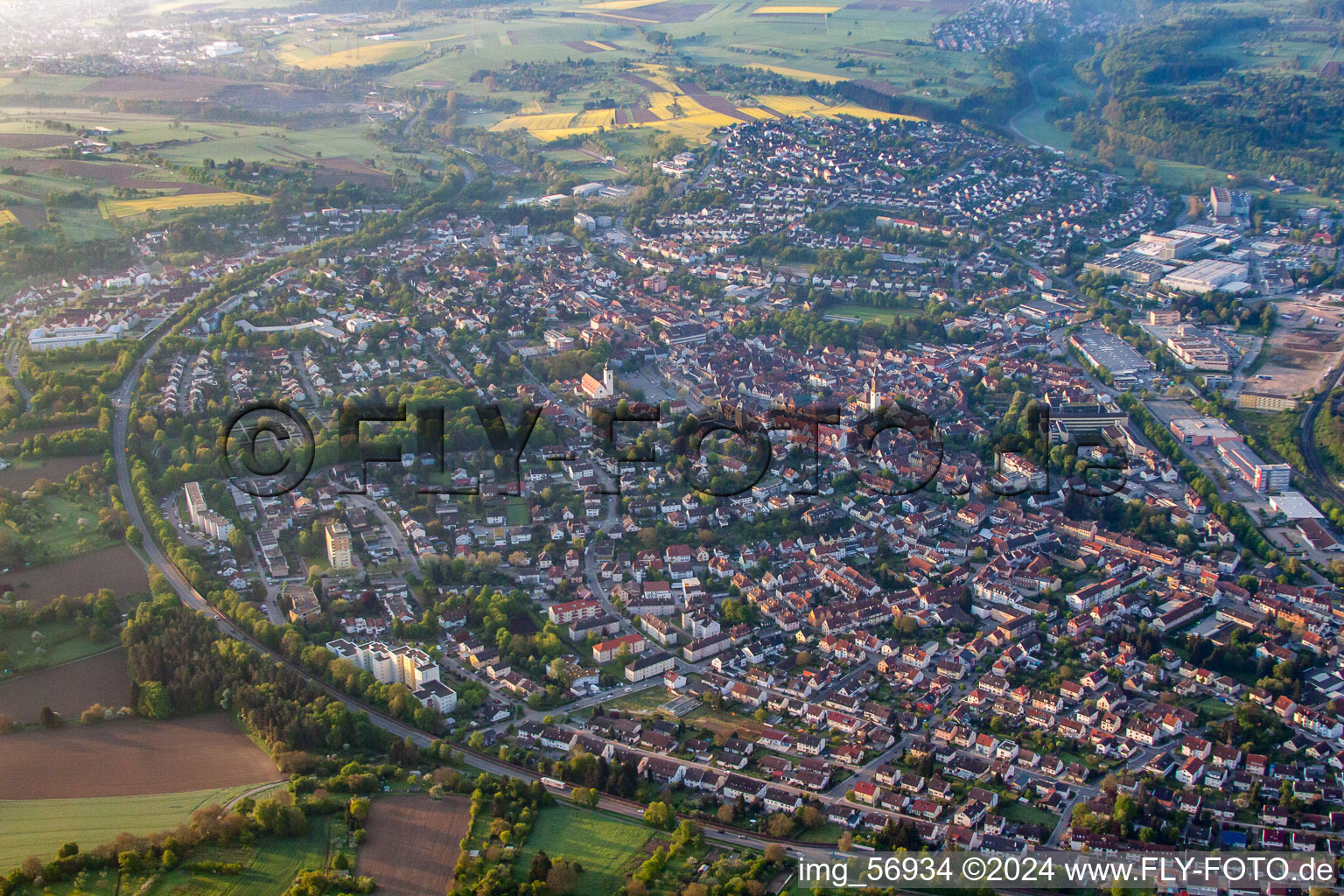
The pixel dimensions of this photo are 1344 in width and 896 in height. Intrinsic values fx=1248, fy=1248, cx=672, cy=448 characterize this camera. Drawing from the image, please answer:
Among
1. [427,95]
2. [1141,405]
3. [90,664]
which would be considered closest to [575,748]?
[90,664]

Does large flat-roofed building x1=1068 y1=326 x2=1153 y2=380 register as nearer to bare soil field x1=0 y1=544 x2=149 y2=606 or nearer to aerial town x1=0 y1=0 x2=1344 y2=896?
aerial town x1=0 y1=0 x2=1344 y2=896

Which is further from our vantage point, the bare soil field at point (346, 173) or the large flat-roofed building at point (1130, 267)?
the bare soil field at point (346, 173)

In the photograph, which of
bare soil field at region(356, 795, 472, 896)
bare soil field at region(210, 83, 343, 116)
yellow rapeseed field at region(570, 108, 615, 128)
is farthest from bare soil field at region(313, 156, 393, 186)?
bare soil field at region(356, 795, 472, 896)

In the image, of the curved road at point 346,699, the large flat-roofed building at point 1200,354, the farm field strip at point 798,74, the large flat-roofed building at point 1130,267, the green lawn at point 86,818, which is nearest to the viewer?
the green lawn at point 86,818

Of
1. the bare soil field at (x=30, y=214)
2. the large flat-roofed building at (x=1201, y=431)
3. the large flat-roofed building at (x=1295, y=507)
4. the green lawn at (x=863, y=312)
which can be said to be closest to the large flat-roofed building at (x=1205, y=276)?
the green lawn at (x=863, y=312)

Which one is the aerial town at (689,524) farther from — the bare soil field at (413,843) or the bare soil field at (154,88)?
the bare soil field at (154,88)

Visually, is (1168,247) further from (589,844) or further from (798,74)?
(589,844)
